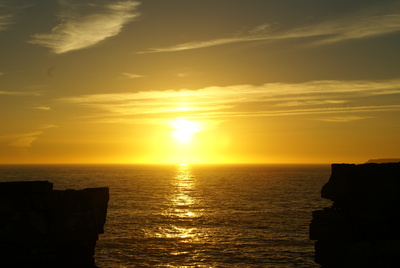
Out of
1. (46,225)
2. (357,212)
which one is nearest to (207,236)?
(357,212)

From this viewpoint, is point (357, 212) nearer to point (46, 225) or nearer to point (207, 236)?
point (46, 225)

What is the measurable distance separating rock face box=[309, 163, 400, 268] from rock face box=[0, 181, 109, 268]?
639 inches

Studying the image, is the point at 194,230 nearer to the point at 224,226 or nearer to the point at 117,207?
the point at 224,226

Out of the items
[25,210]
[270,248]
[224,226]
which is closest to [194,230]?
[224,226]

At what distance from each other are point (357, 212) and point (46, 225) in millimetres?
20718

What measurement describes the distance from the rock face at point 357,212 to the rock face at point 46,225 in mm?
16233

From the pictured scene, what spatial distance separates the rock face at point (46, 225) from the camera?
19.9 metres

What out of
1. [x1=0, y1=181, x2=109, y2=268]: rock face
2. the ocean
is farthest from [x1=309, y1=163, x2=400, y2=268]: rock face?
the ocean

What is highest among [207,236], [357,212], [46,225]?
[46,225]

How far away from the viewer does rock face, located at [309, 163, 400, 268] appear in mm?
26797

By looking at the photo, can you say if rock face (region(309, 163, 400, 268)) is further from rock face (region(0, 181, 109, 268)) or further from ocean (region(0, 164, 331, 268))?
ocean (region(0, 164, 331, 268))

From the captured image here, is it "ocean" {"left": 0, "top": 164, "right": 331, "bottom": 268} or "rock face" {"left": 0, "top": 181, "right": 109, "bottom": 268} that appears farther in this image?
"ocean" {"left": 0, "top": 164, "right": 331, "bottom": 268}

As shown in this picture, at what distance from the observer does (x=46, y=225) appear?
20.9m

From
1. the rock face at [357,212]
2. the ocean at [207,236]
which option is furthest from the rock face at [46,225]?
the ocean at [207,236]
